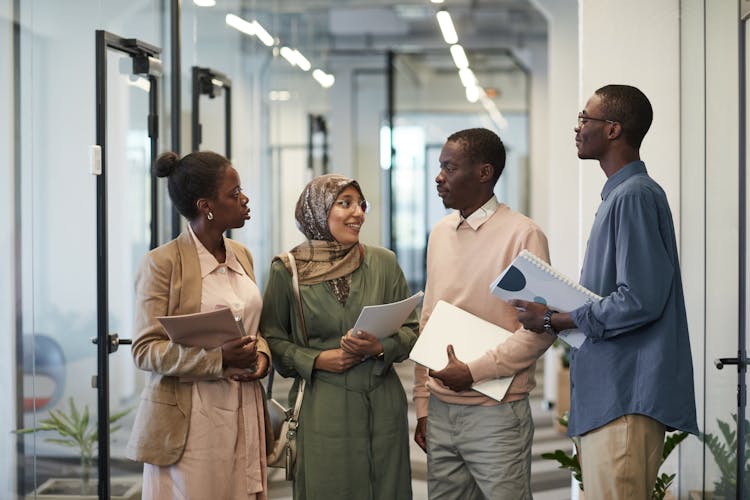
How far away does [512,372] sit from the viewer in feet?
8.78

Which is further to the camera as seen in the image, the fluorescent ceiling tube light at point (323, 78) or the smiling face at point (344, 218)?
the fluorescent ceiling tube light at point (323, 78)

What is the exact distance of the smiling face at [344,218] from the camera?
9.14 feet

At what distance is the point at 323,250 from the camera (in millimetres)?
2795

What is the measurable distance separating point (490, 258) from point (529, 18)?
304 inches

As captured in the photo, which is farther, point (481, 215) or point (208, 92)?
point (208, 92)

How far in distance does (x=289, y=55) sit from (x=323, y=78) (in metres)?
1.49

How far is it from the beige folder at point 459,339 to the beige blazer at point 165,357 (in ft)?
1.93

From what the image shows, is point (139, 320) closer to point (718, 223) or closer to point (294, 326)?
point (294, 326)

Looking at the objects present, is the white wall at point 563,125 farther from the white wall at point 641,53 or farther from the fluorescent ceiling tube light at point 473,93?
the fluorescent ceiling tube light at point 473,93

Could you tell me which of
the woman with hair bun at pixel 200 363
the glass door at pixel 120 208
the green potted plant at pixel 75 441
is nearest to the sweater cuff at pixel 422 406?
the woman with hair bun at pixel 200 363

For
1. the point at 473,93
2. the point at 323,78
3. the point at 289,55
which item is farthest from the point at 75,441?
the point at 473,93

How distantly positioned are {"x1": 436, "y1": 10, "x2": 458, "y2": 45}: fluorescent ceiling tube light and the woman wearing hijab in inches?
236

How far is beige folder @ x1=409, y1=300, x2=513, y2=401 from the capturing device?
2680mm

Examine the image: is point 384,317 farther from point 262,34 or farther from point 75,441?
point 262,34
